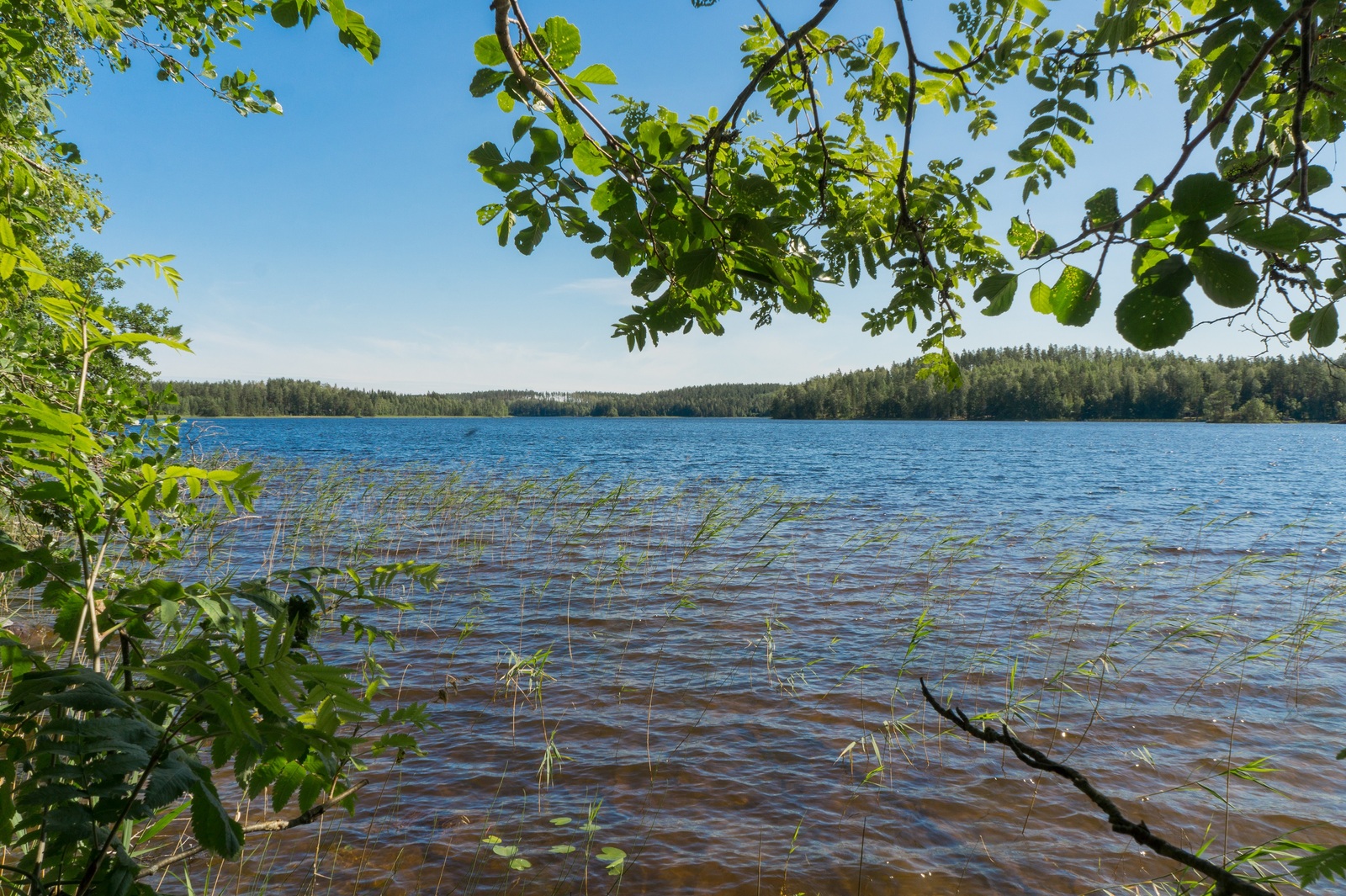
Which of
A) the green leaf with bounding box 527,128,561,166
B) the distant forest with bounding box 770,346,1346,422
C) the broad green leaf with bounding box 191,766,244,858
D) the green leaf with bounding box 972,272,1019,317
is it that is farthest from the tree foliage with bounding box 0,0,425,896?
the distant forest with bounding box 770,346,1346,422

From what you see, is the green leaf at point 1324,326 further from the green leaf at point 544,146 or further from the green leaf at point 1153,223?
the green leaf at point 544,146

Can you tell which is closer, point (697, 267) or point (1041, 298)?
point (1041, 298)

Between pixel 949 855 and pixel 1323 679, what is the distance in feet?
18.1

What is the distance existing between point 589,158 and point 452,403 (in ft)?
626

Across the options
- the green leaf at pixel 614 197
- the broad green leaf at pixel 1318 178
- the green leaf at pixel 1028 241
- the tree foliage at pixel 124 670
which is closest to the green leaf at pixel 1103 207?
the green leaf at pixel 1028 241

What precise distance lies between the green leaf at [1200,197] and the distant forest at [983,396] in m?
56.1

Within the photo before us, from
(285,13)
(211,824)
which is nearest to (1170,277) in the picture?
(211,824)

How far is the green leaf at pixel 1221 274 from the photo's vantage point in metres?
0.86

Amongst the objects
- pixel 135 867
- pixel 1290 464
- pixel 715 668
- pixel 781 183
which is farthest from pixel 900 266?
pixel 1290 464

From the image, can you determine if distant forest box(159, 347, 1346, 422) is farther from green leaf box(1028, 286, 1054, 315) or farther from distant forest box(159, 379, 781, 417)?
green leaf box(1028, 286, 1054, 315)

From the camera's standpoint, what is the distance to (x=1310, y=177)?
4.38ft

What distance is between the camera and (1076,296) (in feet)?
3.82

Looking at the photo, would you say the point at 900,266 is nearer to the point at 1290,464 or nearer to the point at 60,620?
the point at 60,620

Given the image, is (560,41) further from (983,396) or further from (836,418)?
(836,418)
